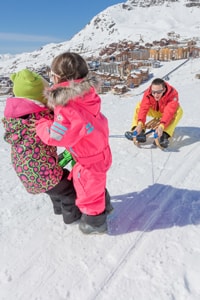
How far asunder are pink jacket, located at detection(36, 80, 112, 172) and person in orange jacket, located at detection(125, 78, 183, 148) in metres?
2.28

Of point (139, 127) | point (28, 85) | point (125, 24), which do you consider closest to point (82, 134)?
point (28, 85)

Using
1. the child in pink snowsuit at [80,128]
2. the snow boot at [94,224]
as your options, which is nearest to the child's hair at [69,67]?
the child in pink snowsuit at [80,128]

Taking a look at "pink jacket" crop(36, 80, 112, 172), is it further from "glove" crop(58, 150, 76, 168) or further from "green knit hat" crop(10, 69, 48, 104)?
"glove" crop(58, 150, 76, 168)

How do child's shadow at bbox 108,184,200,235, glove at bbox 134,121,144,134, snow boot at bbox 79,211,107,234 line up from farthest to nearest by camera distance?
glove at bbox 134,121,144,134 < child's shadow at bbox 108,184,200,235 < snow boot at bbox 79,211,107,234

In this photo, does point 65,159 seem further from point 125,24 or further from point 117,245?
point 125,24

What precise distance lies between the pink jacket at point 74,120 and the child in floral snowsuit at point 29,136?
0.35ft

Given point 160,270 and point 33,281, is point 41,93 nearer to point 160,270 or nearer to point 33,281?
point 33,281

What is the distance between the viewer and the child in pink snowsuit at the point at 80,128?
190 centimetres

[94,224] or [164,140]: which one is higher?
[94,224]

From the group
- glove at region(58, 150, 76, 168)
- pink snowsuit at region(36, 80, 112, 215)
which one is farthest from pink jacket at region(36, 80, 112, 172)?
glove at region(58, 150, 76, 168)

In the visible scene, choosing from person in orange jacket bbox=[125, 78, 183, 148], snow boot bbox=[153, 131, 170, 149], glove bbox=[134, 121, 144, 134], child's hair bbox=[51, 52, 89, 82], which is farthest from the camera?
glove bbox=[134, 121, 144, 134]

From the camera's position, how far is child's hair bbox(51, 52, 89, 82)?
1.92 m

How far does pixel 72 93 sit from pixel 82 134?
0.93 ft

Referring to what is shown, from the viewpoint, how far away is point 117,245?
218 centimetres
